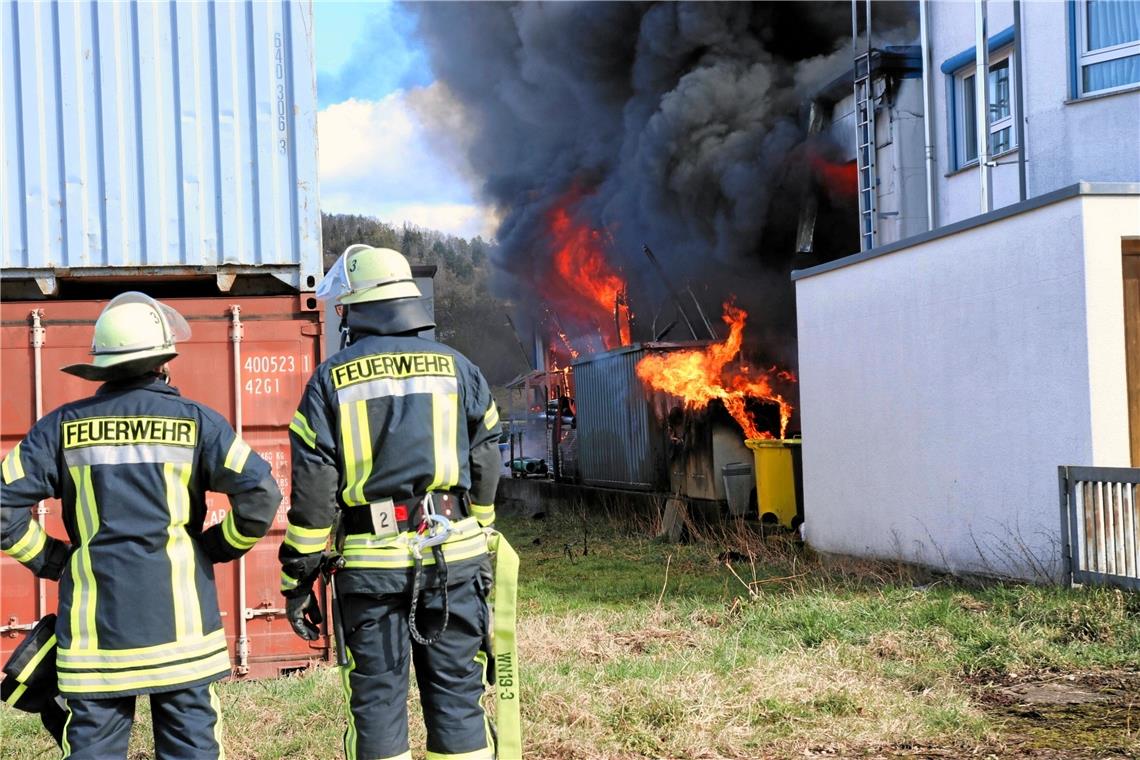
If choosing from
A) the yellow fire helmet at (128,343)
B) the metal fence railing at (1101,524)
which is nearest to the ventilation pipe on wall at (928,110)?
the metal fence railing at (1101,524)

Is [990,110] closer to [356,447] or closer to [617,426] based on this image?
[617,426]

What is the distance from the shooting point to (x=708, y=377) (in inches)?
595

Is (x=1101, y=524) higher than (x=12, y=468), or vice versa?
(x=12, y=468)

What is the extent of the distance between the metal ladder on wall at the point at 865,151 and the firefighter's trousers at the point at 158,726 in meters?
12.4

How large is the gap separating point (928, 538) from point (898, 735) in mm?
4668

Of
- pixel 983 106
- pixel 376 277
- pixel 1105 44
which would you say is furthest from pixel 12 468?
pixel 1105 44

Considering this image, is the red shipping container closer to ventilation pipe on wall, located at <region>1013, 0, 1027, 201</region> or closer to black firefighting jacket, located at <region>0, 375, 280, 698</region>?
black firefighting jacket, located at <region>0, 375, 280, 698</region>

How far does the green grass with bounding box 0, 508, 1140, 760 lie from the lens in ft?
16.0

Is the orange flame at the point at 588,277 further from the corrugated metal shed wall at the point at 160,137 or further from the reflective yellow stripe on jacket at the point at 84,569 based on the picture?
the reflective yellow stripe on jacket at the point at 84,569

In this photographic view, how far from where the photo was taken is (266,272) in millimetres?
6535

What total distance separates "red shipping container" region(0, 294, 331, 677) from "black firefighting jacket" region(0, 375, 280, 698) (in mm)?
2520

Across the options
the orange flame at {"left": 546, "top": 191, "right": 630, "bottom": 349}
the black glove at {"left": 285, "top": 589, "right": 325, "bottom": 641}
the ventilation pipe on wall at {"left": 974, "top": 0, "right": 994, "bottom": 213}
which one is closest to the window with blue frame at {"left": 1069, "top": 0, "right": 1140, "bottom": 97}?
the ventilation pipe on wall at {"left": 974, "top": 0, "right": 994, "bottom": 213}

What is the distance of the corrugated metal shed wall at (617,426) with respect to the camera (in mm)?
15359

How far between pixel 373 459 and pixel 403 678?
2.48 ft
